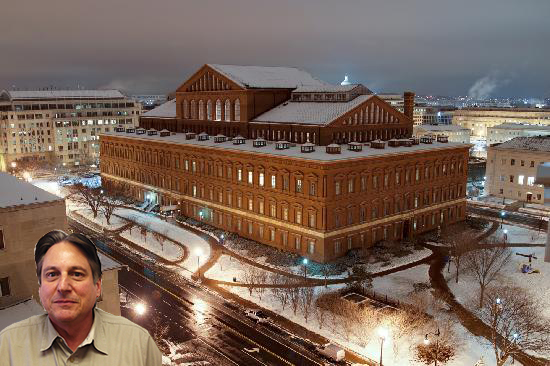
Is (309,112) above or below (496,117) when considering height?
below

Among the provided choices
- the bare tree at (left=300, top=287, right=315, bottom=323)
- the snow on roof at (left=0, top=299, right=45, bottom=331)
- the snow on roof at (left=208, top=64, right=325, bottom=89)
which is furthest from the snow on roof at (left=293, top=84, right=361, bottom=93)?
the snow on roof at (left=0, top=299, right=45, bottom=331)

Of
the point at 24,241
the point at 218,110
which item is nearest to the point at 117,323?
the point at 24,241

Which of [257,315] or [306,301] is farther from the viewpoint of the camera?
[306,301]

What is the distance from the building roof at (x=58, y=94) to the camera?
144m

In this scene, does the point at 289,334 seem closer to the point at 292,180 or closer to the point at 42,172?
the point at 292,180

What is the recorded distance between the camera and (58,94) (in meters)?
154

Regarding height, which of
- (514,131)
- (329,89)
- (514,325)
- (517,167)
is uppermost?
(329,89)

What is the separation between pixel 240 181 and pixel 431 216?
1214 inches

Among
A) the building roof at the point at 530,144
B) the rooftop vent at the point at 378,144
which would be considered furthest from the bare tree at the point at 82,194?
the building roof at the point at 530,144

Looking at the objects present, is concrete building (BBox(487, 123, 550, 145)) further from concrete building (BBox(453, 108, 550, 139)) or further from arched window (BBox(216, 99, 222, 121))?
arched window (BBox(216, 99, 222, 121))

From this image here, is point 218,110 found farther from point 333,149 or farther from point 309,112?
point 333,149

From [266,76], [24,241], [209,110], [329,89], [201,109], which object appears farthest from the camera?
[201,109]

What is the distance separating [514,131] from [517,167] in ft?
184

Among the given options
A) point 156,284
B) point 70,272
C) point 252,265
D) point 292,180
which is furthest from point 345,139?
point 70,272
